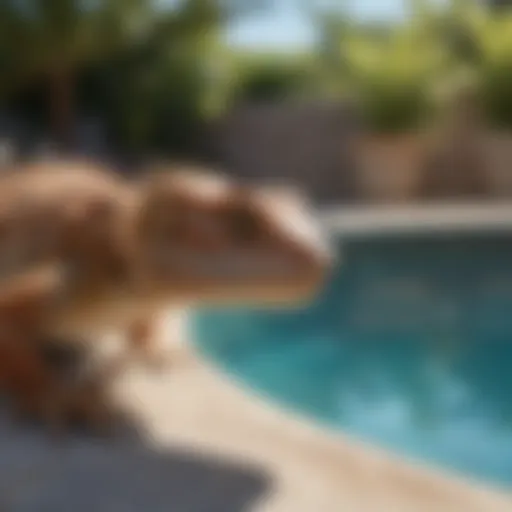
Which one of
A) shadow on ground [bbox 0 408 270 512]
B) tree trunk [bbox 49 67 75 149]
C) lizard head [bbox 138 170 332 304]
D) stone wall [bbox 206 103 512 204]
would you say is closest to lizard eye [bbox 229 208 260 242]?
lizard head [bbox 138 170 332 304]

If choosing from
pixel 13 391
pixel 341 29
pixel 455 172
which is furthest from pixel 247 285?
pixel 341 29

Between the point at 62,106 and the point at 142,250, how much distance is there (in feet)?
27.0

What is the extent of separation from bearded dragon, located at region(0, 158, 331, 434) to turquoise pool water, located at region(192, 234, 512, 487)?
96cm

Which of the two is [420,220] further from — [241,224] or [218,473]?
[218,473]

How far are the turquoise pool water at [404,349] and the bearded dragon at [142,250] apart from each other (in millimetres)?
965

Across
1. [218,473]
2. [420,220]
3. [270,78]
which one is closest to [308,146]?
[270,78]

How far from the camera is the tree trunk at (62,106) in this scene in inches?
404

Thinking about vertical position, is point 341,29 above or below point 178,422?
above

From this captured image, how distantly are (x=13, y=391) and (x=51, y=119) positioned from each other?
26.9ft

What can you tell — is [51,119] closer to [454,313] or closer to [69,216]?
[454,313]

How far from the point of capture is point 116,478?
2283mm

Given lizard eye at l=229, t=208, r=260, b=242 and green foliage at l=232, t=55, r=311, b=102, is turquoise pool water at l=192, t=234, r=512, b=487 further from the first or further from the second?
green foliage at l=232, t=55, r=311, b=102

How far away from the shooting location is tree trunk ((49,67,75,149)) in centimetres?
1025

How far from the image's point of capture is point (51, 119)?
1062 centimetres
